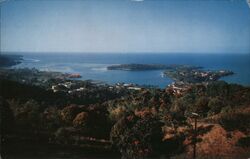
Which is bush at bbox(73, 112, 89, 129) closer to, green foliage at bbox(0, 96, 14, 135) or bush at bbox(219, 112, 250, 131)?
green foliage at bbox(0, 96, 14, 135)

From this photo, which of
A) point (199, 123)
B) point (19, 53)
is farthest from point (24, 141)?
point (199, 123)

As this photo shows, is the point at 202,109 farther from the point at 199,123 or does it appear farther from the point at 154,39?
the point at 154,39

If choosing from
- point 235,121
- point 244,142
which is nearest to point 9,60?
point 235,121

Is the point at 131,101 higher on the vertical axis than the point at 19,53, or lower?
lower

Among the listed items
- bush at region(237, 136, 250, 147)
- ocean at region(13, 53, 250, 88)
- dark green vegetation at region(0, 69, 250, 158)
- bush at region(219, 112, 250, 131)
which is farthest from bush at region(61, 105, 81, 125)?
bush at region(237, 136, 250, 147)

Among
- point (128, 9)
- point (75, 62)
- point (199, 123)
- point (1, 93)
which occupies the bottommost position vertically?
point (199, 123)

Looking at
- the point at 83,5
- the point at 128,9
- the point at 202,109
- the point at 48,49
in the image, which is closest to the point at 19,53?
the point at 48,49
